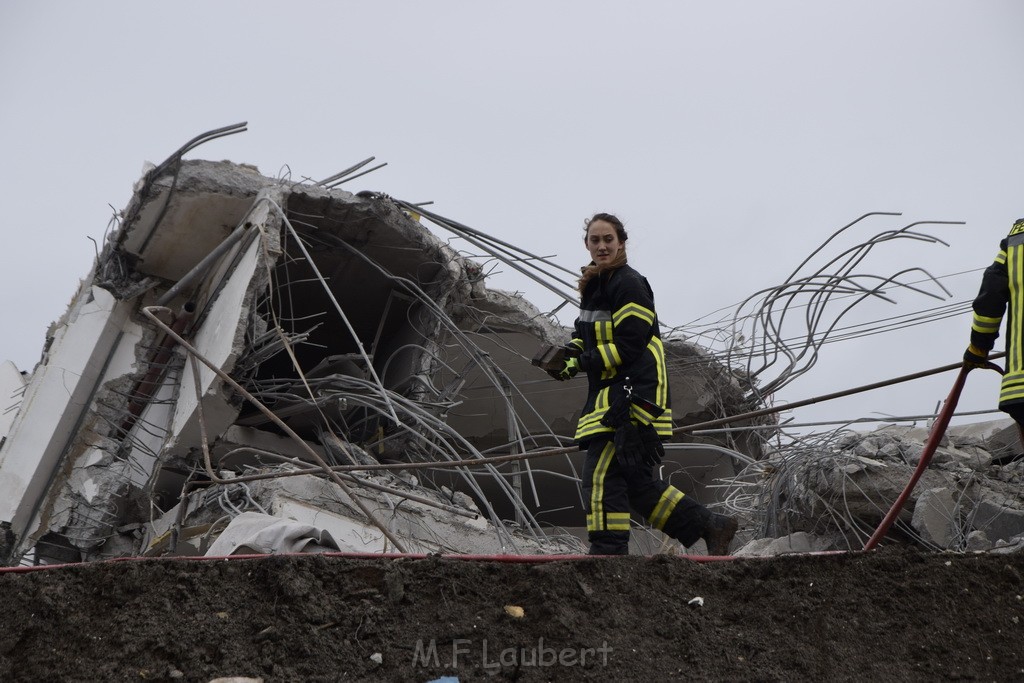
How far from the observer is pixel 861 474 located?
19.6 ft

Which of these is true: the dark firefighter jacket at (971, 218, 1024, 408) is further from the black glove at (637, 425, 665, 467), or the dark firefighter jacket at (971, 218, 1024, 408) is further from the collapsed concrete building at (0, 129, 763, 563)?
the collapsed concrete building at (0, 129, 763, 563)

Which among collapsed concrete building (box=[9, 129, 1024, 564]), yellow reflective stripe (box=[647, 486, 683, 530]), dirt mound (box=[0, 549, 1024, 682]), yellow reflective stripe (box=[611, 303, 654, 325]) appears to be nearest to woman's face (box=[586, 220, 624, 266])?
yellow reflective stripe (box=[611, 303, 654, 325])

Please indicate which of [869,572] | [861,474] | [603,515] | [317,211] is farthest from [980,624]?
[317,211]

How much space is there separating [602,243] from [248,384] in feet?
10.7

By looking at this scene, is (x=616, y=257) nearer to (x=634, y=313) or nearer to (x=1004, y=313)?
(x=634, y=313)

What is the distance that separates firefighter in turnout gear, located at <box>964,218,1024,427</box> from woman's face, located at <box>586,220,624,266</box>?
1.42m

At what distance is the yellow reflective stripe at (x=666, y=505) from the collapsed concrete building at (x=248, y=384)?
2.42m

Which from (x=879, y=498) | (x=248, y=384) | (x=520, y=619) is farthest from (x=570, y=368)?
(x=248, y=384)

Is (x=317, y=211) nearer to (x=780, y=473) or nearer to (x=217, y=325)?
(x=217, y=325)

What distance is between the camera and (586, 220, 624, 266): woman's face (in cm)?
430

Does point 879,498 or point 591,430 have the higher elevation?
point 591,430

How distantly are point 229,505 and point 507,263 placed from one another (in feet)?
8.53

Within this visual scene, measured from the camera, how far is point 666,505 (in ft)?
13.3

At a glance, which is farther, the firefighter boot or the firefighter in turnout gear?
the firefighter boot
